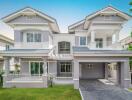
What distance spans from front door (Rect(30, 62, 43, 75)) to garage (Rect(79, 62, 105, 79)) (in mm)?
7738

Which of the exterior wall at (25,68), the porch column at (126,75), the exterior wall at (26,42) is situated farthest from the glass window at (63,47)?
the porch column at (126,75)

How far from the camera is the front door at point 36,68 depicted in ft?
73.5

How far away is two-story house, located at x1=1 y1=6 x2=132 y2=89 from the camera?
60.1 ft

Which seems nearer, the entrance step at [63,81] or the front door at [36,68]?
the entrance step at [63,81]

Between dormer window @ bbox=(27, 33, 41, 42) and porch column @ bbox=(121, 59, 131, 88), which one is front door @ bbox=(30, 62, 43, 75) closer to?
dormer window @ bbox=(27, 33, 41, 42)

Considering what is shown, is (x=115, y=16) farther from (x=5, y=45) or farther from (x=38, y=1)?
(x=5, y=45)

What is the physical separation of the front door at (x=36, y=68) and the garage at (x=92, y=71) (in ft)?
25.4

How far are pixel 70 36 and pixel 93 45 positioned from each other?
670cm

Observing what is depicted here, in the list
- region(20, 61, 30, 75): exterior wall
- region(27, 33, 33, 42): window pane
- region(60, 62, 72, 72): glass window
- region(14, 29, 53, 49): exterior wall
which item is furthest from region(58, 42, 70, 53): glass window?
region(20, 61, 30, 75): exterior wall

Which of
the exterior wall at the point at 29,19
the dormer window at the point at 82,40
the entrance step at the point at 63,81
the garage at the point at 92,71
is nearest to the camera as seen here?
the exterior wall at the point at 29,19

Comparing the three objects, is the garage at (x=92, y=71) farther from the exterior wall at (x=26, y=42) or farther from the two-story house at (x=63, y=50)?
the exterior wall at (x=26, y=42)

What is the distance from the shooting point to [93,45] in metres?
20.7

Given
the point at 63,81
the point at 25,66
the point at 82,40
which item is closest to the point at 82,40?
the point at 82,40

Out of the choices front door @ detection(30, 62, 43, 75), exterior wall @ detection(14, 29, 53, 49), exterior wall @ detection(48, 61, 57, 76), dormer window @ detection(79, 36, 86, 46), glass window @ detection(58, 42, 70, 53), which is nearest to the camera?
exterior wall @ detection(14, 29, 53, 49)
